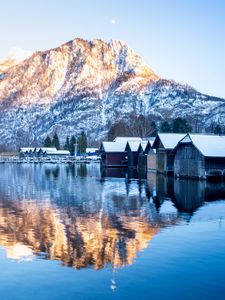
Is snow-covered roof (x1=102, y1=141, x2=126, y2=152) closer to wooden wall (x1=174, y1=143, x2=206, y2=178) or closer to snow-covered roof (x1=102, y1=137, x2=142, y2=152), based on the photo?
snow-covered roof (x1=102, y1=137, x2=142, y2=152)

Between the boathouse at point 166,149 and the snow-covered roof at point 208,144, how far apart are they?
8.00 meters

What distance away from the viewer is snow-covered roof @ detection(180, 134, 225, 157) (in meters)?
49.2

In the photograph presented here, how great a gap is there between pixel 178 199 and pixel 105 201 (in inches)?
208

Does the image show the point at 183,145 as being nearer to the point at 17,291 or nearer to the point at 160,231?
the point at 160,231

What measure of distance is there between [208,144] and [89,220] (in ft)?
104

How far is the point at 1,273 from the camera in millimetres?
13531

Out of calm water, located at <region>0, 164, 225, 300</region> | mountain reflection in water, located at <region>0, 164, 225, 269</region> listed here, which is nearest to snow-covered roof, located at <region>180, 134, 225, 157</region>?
mountain reflection in water, located at <region>0, 164, 225, 269</region>

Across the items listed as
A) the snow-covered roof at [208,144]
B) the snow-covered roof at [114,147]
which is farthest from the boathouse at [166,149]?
the snow-covered roof at [114,147]

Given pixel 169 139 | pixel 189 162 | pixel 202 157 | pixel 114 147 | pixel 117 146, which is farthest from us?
pixel 117 146

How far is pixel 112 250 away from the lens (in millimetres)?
15867

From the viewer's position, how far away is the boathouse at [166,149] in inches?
2393

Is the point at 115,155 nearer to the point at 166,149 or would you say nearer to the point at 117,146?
the point at 117,146

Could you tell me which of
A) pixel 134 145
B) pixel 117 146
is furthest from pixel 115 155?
pixel 134 145

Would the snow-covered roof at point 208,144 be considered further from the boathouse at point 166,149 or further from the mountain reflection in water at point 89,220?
the mountain reflection in water at point 89,220
